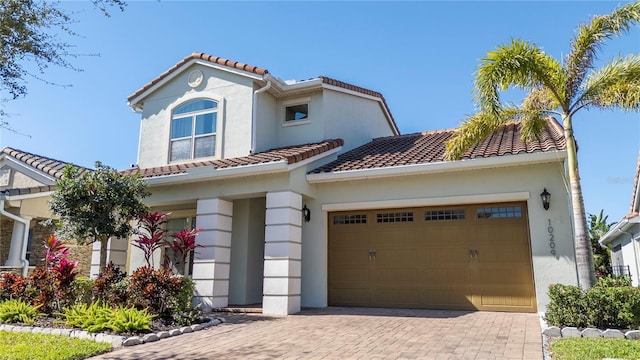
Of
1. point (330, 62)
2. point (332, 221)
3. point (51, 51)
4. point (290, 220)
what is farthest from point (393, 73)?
point (51, 51)

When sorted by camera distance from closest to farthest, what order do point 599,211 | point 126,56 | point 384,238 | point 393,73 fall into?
point 126,56, point 384,238, point 393,73, point 599,211

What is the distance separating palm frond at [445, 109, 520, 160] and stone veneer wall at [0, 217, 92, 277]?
12.6 m

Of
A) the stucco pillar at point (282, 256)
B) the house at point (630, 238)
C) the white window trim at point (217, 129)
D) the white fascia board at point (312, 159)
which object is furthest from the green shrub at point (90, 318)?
the house at point (630, 238)

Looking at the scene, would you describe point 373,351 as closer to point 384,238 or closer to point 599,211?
point 384,238

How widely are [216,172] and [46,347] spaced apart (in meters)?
5.69

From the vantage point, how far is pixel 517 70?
29.5 ft

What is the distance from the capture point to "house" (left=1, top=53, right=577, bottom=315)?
10.4 metres

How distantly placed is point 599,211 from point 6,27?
38.3 metres

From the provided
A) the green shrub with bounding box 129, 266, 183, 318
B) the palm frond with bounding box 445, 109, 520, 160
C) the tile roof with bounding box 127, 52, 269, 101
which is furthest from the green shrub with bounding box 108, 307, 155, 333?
the tile roof with bounding box 127, 52, 269, 101

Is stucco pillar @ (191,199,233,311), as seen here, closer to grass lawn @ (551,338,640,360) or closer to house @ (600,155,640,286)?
grass lawn @ (551,338,640,360)

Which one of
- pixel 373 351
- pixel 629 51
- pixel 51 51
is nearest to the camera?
pixel 373 351

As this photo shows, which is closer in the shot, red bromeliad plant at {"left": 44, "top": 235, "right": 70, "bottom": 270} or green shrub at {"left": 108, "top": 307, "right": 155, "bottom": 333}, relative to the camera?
green shrub at {"left": 108, "top": 307, "right": 155, "bottom": 333}

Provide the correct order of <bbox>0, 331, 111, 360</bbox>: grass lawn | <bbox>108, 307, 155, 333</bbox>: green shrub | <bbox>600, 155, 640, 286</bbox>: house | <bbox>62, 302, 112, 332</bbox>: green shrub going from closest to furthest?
1. <bbox>0, 331, 111, 360</bbox>: grass lawn
2. <bbox>108, 307, 155, 333</bbox>: green shrub
3. <bbox>62, 302, 112, 332</bbox>: green shrub
4. <bbox>600, 155, 640, 286</bbox>: house

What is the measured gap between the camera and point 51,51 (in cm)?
795
